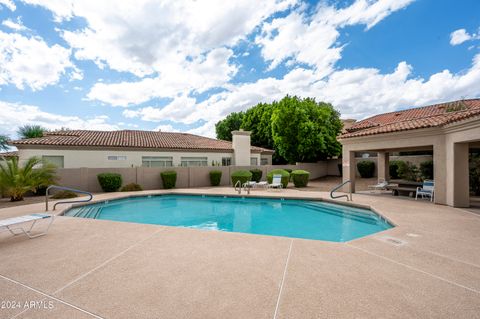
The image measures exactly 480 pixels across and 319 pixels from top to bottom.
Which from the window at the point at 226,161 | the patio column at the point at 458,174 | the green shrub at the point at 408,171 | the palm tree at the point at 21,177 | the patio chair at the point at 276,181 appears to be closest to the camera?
the patio column at the point at 458,174

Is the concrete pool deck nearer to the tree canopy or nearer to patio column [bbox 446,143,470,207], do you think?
patio column [bbox 446,143,470,207]

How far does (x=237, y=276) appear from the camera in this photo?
3910mm

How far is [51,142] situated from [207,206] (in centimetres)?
1351

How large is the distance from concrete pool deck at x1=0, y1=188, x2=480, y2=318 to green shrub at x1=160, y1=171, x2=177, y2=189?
12459 mm

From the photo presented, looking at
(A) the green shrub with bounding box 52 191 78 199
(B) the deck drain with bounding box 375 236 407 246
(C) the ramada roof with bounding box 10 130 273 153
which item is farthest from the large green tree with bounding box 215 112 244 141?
(B) the deck drain with bounding box 375 236 407 246

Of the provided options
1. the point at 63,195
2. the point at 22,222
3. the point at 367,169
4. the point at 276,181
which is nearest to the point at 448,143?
the point at 276,181

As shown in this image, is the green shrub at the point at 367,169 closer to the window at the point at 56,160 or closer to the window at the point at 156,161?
the window at the point at 156,161

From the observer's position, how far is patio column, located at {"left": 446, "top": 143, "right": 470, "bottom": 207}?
992 cm

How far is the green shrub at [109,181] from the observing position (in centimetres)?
1676

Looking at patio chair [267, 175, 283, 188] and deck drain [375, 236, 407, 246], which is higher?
patio chair [267, 175, 283, 188]

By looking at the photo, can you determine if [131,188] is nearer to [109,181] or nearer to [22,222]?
[109,181]

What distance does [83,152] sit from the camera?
60.2 feet

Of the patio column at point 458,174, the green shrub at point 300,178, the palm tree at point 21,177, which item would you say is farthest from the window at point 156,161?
the patio column at point 458,174

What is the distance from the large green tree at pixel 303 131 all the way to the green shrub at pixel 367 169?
9.79ft
